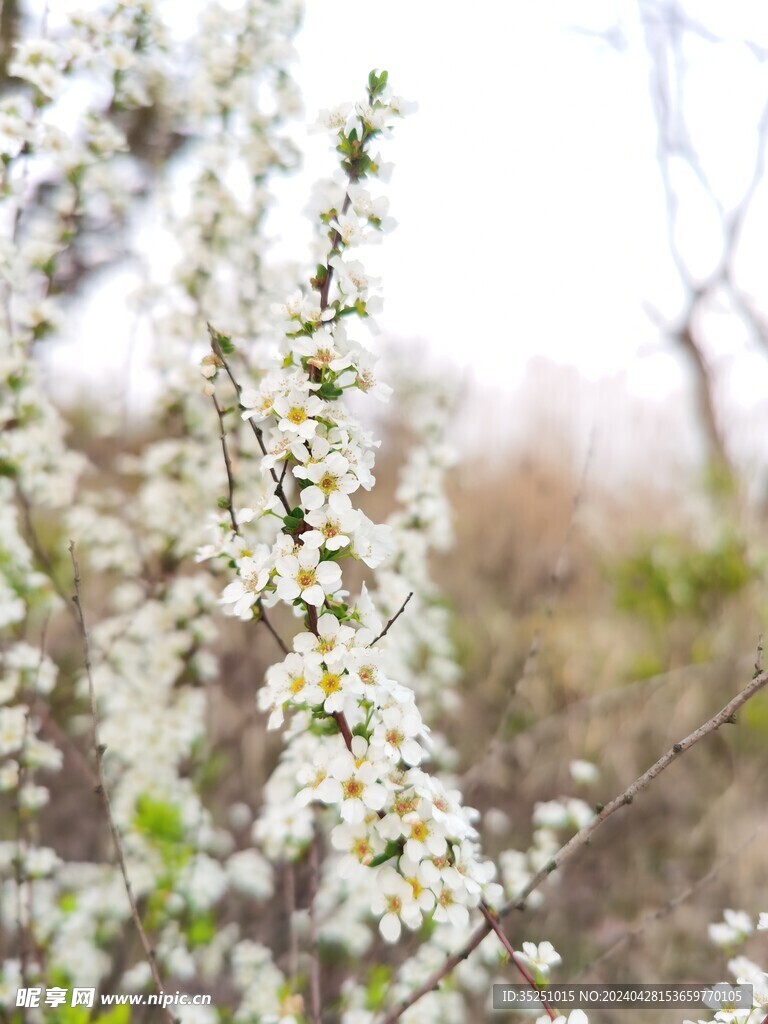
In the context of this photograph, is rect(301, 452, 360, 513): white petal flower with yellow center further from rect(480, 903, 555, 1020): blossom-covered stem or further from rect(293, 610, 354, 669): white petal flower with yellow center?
rect(480, 903, 555, 1020): blossom-covered stem

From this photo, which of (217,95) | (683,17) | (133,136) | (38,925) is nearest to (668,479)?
(683,17)

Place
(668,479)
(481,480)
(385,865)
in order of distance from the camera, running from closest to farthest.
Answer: (385,865) → (668,479) → (481,480)

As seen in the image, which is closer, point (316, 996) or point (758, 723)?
point (316, 996)

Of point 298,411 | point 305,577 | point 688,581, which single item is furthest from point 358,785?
point 688,581

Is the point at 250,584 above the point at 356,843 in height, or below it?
above

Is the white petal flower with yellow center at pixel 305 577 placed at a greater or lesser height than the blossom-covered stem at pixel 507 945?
greater

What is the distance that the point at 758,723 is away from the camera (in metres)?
3.93

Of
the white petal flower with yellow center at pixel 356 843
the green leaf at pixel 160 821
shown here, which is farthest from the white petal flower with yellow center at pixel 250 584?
the green leaf at pixel 160 821

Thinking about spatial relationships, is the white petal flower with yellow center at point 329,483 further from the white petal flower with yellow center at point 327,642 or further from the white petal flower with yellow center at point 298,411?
the white petal flower with yellow center at point 327,642

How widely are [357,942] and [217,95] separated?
2620 mm

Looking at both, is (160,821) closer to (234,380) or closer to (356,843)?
(356,843)

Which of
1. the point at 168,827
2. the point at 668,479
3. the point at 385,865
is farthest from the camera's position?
the point at 668,479

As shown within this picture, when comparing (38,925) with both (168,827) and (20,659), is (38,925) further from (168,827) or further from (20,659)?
(20,659)

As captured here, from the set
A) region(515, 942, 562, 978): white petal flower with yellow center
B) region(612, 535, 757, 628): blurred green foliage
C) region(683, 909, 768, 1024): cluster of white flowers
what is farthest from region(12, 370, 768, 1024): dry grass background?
region(515, 942, 562, 978): white petal flower with yellow center
